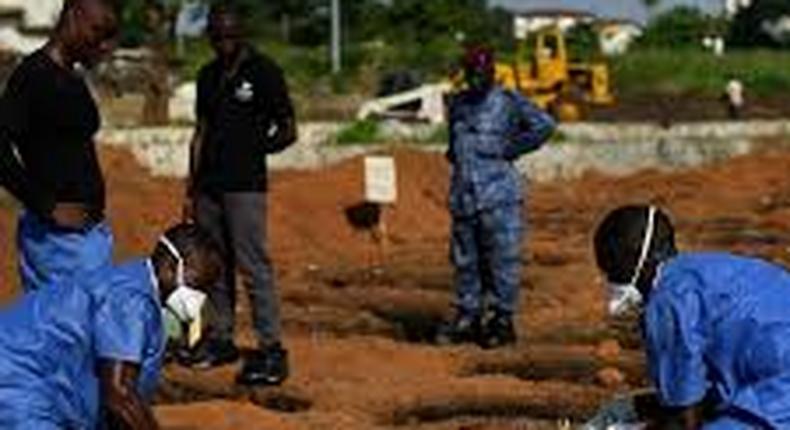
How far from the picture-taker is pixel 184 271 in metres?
5.62

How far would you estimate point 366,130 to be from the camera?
30.2 metres

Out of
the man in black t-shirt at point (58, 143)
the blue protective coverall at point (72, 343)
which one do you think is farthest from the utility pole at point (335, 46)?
the blue protective coverall at point (72, 343)

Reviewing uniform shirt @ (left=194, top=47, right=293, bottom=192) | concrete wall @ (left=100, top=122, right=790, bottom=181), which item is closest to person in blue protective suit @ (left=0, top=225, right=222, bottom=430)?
uniform shirt @ (left=194, top=47, right=293, bottom=192)

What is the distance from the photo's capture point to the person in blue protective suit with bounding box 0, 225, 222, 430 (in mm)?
5523

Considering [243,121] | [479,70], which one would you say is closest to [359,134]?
[479,70]

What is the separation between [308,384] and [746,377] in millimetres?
5687

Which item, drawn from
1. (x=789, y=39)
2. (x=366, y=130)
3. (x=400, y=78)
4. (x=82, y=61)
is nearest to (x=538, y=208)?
(x=366, y=130)

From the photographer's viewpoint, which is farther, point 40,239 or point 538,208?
point 538,208

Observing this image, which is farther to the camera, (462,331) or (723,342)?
(462,331)

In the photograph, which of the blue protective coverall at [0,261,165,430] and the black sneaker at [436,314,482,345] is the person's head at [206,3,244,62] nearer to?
the black sneaker at [436,314,482,345]

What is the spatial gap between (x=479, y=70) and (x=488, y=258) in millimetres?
1155

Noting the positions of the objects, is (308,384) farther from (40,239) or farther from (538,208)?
(538,208)

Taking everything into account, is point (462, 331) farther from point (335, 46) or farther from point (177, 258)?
point (335, 46)

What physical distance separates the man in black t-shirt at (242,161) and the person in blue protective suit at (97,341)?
4.66 metres
